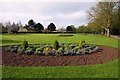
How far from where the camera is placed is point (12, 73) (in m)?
7.70

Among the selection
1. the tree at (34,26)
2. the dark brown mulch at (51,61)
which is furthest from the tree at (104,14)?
the tree at (34,26)

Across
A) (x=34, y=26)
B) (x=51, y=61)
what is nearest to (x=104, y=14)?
(x=51, y=61)

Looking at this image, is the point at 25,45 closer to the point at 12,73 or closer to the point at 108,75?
the point at 12,73

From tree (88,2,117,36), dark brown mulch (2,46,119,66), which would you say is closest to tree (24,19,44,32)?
tree (88,2,117,36)

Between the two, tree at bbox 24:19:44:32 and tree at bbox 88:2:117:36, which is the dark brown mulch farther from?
tree at bbox 24:19:44:32

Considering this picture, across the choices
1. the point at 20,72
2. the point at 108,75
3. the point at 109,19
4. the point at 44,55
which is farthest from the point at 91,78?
the point at 109,19

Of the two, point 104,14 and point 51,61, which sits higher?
point 104,14

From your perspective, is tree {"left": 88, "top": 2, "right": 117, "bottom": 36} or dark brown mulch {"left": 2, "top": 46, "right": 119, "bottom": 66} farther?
tree {"left": 88, "top": 2, "right": 117, "bottom": 36}

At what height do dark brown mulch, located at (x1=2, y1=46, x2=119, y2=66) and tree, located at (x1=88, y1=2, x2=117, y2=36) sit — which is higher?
tree, located at (x1=88, y1=2, x2=117, y2=36)

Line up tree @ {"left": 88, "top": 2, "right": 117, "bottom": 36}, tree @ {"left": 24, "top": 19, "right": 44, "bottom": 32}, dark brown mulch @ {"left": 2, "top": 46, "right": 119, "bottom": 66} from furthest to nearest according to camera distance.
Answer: tree @ {"left": 24, "top": 19, "right": 44, "bottom": 32}, tree @ {"left": 88, "top": 2, "right": 117, "bottom": 36}, dark brown mulch @ {"left": 2, "top": 46, "right": 119, "bottom": 66}

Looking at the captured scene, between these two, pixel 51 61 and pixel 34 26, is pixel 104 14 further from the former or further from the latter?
pixel 34 26

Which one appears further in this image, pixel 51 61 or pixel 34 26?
pixel 34 26

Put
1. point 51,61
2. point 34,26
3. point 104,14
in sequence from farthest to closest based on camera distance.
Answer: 1. point 34,26
2. point 104,14
3. point 51,61

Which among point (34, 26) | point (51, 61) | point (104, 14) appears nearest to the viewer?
point (51, 61)
